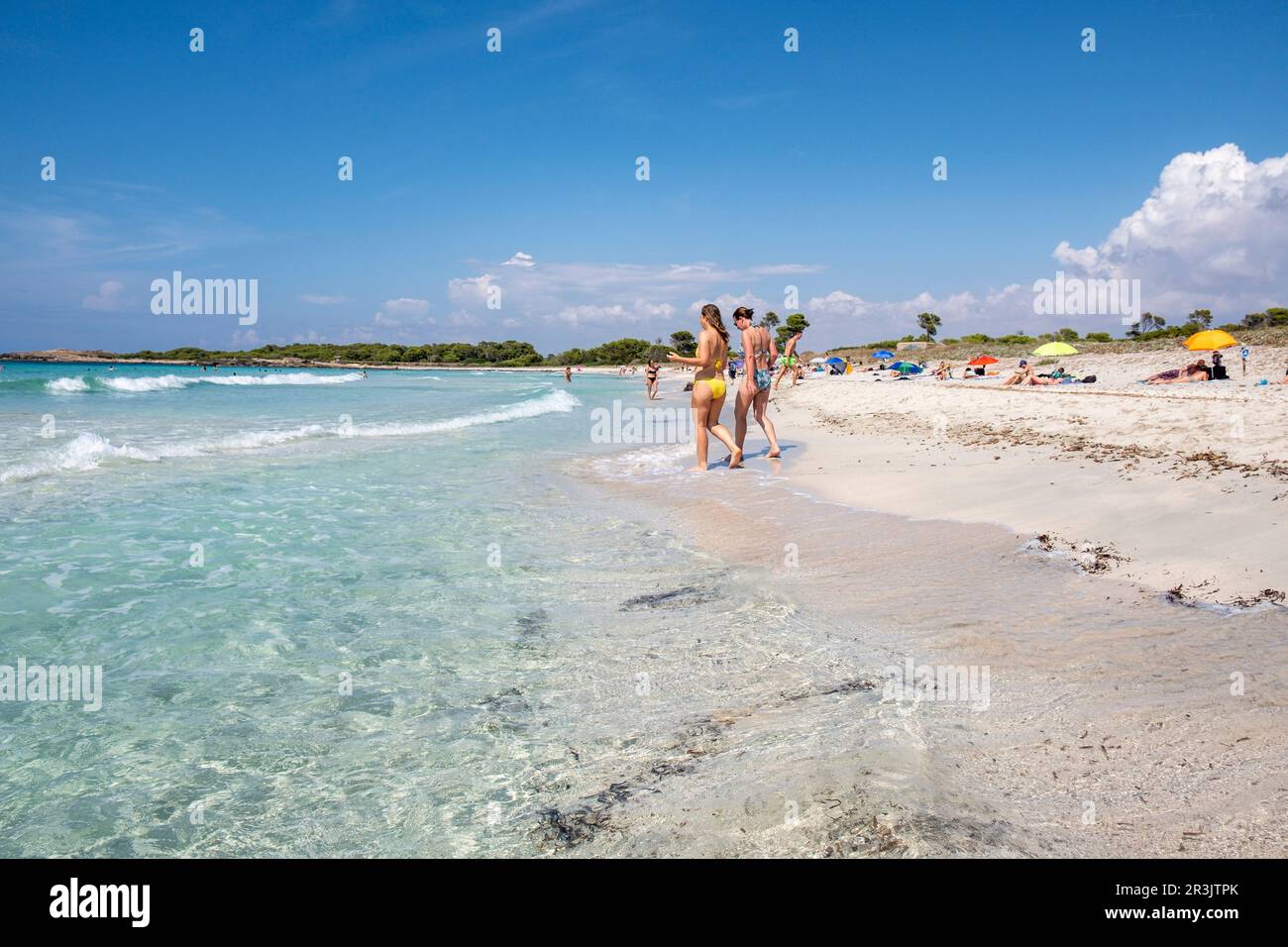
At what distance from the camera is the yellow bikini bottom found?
12984 millimetres

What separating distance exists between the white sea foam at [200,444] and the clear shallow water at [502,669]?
390 centimetres

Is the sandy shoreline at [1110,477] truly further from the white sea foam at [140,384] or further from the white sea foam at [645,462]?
the white sea foam at [140,384]

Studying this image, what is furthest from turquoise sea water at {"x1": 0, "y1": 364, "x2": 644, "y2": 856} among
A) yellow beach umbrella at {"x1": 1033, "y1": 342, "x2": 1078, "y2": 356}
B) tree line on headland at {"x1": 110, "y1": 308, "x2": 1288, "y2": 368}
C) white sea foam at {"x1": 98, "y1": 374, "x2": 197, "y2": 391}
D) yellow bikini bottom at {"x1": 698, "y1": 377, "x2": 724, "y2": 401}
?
tree line on headland at {"x1": 110, "y1": 308, "x2": 1288, "y2": 368}

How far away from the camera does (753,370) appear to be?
13891 mm

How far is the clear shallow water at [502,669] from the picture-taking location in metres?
Result: 3.06

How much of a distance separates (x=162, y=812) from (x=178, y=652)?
2.23 meters

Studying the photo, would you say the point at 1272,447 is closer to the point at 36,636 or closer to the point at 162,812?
the point at 162,812

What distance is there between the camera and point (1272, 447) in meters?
9.87

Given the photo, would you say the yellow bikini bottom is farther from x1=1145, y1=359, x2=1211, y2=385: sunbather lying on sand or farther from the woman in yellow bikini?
x1=1145, y1=359, x2=1211, y2=385: sunbather lying on sand

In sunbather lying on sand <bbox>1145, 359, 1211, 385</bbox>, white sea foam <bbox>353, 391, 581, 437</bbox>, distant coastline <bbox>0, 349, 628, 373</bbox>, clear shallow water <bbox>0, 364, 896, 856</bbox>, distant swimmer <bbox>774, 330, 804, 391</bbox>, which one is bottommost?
clear shallow water <bbox>0, 364, 896, 856</bbox>

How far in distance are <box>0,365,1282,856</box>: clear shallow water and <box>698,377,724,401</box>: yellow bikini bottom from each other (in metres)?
3.09

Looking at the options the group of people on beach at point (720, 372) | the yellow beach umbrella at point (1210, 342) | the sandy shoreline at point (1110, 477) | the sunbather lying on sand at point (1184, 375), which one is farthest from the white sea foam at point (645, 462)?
the yellow beach umbrella at point (1210, 342)

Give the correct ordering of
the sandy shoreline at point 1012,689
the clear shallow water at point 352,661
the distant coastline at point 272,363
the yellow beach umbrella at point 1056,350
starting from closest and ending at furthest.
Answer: the sandy shoreline at point 1012,689, the clear shallow water at point 352,661, the yellow beach umbrella at point 1056,350, the distant coastline at point 272,363
